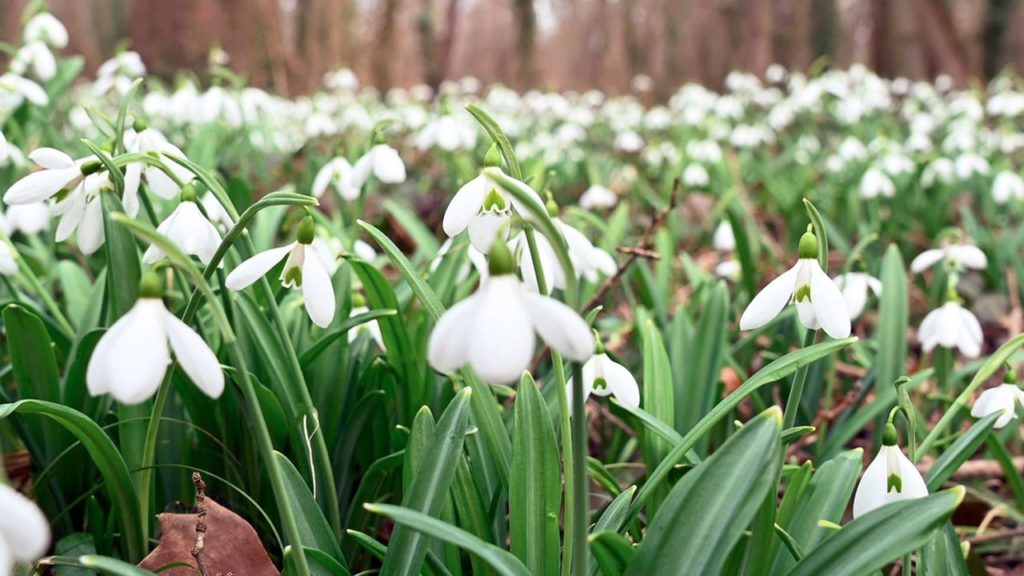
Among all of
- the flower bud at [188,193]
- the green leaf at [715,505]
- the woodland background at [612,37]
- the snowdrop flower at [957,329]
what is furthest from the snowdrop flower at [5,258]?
the woodland background at [612,37]

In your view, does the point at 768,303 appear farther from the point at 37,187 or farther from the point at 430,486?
the point at 37,187

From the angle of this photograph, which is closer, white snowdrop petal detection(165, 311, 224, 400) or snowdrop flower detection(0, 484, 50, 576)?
snowdrop flower detection(0, 484, 50, 576)

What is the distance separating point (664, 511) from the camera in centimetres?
103

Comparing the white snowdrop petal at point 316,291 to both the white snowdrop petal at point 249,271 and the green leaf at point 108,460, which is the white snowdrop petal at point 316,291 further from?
the green leaf at point 108,460

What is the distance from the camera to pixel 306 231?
1.12m

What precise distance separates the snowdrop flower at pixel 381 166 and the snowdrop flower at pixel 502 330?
1.14 m

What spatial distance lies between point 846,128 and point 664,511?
5.39 meters

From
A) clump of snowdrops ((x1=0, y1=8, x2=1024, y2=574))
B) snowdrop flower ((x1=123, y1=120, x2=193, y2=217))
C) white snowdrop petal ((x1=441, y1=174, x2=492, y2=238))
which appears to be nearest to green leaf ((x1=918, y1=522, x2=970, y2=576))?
clump of snowdrops ((x1=0, y1=8, x2=1024, y2=574))

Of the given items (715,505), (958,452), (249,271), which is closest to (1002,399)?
(958,452)

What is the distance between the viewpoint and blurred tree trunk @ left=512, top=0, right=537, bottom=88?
10.4 metres

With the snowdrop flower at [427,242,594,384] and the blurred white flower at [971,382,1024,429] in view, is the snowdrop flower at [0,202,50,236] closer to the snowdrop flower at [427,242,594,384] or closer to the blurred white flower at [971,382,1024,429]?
the snowdrop flower at [427,242,594,384]

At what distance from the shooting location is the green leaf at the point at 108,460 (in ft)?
3.84

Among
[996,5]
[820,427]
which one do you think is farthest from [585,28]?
[820,427]

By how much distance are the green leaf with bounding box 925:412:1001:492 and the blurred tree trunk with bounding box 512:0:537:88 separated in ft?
30.6
